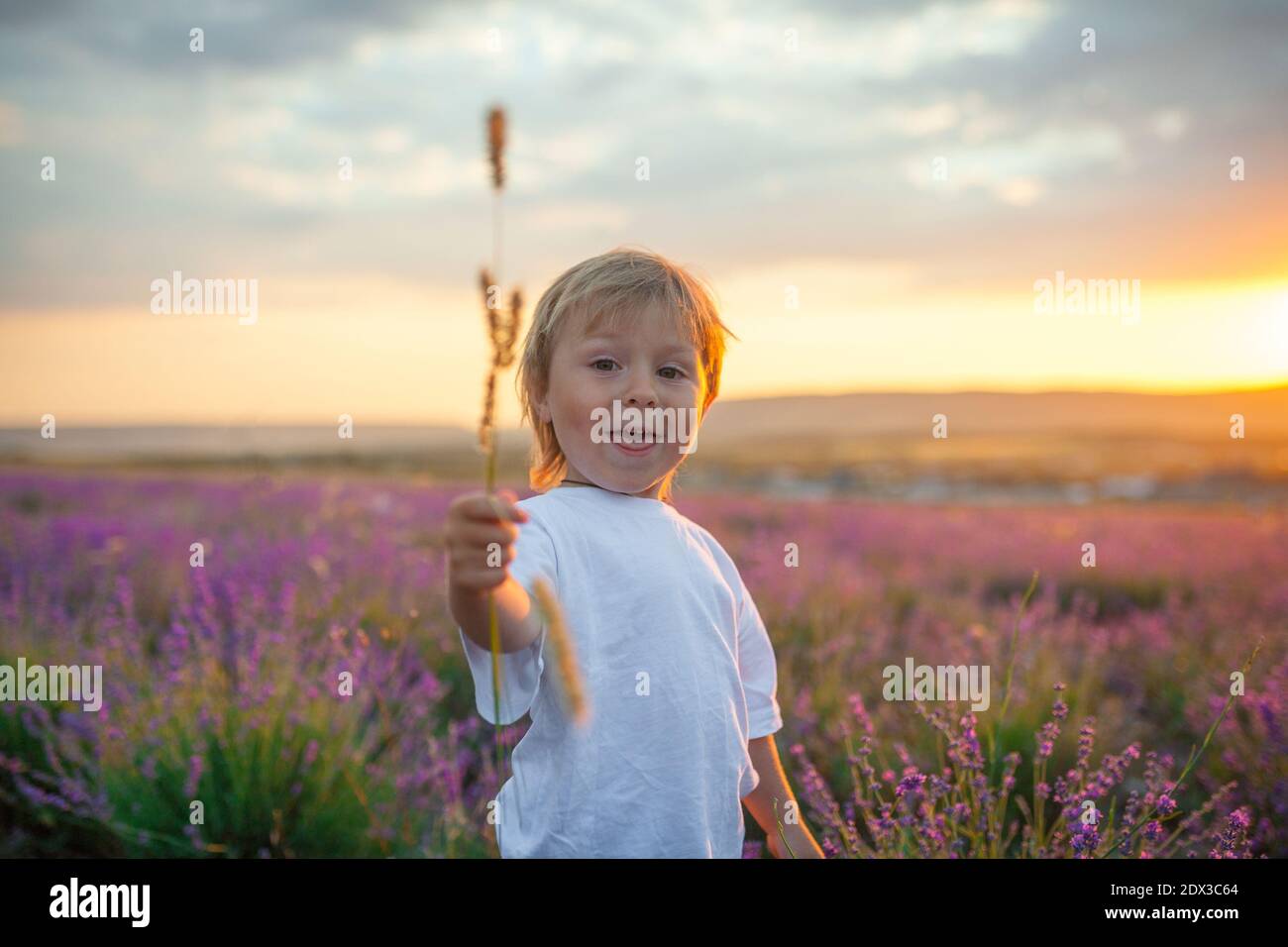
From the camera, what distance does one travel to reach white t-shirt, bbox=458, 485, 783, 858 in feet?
5.64

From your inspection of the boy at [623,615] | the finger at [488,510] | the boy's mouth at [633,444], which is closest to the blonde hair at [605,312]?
the boy at [623,615]

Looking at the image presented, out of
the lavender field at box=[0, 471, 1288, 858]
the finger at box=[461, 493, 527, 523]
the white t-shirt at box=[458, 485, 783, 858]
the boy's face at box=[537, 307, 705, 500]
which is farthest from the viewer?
the lavender field at box=[0, 471, 1288, 858]

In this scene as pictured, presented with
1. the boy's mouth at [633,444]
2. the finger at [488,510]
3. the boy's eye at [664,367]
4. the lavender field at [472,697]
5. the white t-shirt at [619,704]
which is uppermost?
the boy's eye at [664,367]

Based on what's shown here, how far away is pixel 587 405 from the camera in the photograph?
1823mm

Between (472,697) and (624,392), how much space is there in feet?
9.42

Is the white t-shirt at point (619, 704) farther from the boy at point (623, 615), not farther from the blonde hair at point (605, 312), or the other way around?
the blonde hair at point (605, 312)

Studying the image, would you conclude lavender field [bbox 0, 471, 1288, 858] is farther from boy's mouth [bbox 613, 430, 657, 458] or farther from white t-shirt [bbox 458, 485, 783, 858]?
boy's mouth [bbox 613, 430, 657, 458]

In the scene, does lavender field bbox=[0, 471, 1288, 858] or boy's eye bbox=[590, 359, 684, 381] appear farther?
lavender field bbox=[0, 471, 1288, 858]

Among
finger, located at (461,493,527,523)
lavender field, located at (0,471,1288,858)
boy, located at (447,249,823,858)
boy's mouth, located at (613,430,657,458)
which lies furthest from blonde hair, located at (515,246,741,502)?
lavender field, located at (0,471,1288,858)

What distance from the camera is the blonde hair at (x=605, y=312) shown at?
1.86 m

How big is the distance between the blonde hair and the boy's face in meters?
0.04

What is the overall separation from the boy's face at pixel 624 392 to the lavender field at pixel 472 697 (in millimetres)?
964

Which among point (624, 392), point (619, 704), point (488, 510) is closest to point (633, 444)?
point (624, 392)

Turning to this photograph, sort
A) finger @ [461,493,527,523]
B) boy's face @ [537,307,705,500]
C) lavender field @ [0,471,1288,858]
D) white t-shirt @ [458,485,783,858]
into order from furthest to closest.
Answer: lavender field @ [0,471,1288,858]
boy's face @ [537,307,705,500]
white t-shirt @ [458,485,783,858]
finger @ [461,493,527,523]
